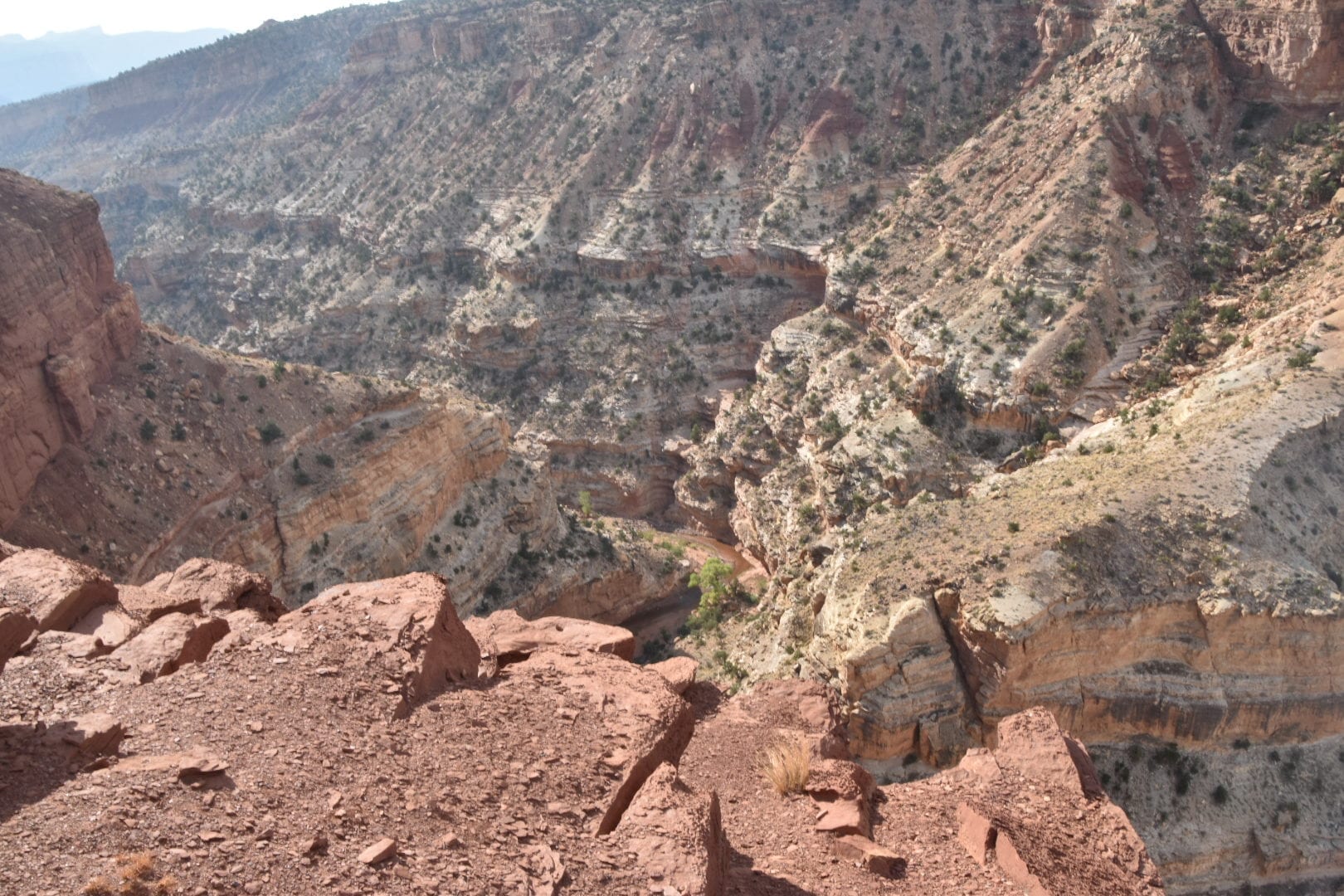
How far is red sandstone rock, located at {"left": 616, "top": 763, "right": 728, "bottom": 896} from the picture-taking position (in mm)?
13602

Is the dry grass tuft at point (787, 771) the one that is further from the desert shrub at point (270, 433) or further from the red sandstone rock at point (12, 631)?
the desert shrub at point (270, 433)

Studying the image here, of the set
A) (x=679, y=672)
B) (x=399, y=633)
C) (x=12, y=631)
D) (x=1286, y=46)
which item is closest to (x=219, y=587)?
(x=12, y=631)

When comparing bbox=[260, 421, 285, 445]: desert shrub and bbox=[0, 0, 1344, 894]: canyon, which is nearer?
A: bbox=[0, 0, 1344, 894]: canyon

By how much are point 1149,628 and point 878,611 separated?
8.31 m

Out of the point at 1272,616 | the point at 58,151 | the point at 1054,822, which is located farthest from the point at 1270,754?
the point at 58,151

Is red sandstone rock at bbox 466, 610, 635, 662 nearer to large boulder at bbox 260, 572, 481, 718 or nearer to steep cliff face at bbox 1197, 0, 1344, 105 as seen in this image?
large boulder at bbox 260, 572, 481, 718

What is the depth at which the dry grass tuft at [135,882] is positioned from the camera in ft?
38.1

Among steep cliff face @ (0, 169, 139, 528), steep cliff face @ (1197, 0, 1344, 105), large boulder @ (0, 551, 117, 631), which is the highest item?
steep cliff face @ (1197, 0, 1344, 105)

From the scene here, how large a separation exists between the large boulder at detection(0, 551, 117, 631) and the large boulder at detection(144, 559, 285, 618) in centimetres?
281

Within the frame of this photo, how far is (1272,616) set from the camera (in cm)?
3036

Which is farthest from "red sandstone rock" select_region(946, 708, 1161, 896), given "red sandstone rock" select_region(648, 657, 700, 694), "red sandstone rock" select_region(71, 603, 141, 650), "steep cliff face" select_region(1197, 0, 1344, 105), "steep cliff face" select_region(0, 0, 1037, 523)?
"steep cliff face" select_region(0, 0, 1037, 523)

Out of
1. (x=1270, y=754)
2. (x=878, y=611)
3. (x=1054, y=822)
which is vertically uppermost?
(x=1054, y=822)

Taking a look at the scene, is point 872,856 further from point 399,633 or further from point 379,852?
point 399,633

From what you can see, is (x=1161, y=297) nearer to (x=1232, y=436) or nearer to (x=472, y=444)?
(x=1232, y=436)
